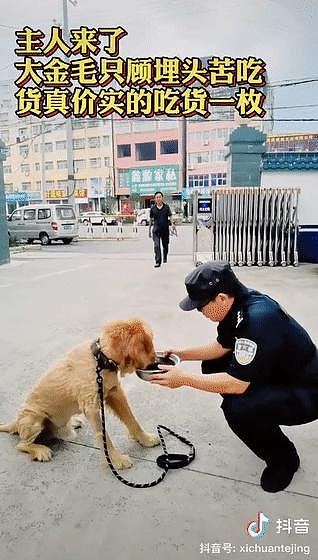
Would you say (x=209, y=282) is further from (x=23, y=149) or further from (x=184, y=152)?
(x=23, y=149)

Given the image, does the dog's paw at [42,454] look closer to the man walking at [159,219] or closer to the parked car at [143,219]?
the man walking at [159,219]

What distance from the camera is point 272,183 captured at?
9664 mm

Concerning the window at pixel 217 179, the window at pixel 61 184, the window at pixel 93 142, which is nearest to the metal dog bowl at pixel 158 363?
the window at pixel 217 179

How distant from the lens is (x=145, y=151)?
49.2 meters

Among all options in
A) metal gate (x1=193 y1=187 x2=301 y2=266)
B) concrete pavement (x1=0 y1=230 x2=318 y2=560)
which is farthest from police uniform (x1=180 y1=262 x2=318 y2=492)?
metal gate (x1=193 y1=187 x2=301 y2=266)

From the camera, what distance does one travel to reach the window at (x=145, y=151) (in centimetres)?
4881

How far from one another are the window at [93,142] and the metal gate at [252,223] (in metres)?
45.8

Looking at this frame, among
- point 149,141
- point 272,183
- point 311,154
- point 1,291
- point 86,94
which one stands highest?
point 149,141

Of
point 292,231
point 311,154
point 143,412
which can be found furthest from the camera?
point 311,154

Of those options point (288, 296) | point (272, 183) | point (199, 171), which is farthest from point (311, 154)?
point (199, 171)

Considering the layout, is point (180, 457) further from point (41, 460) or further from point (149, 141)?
point (149, 141)

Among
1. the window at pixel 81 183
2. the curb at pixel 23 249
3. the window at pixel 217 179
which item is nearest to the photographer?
the curb at pixel 23 249

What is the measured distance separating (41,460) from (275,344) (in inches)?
55.1

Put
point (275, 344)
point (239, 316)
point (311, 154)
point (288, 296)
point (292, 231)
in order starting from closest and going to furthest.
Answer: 1. point (275, 344)
2. point (239, 316)
3. point (288, 296)
4. point (292, 231)
5. point (311, 154)
